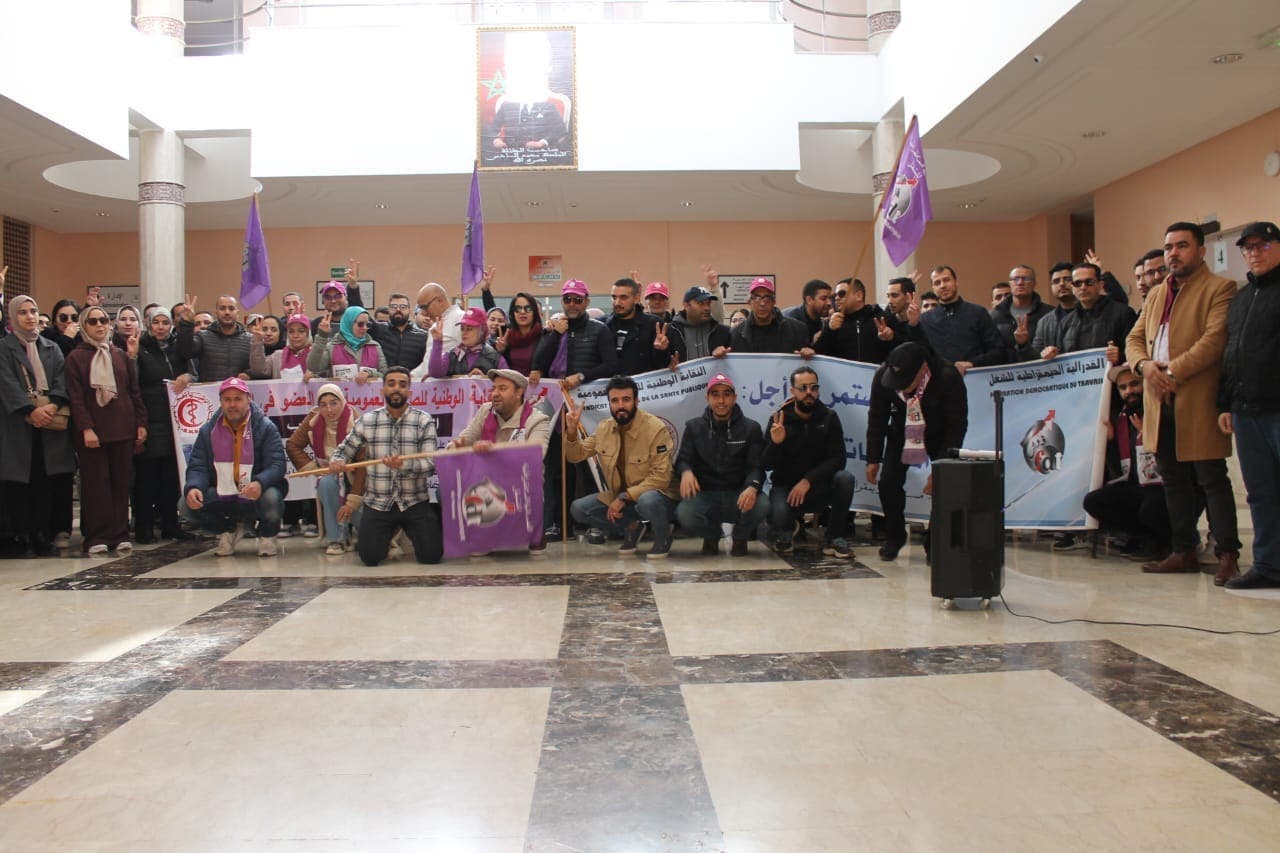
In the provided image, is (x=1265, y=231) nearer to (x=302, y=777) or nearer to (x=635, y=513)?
(x=635, y=513)

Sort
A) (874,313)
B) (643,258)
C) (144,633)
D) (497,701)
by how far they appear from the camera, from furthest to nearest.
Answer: (643,258), (874,313), (144,633), (497,701)

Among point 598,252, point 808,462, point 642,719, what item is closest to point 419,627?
point 642,719

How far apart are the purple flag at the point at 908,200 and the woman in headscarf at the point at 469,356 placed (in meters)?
2.83

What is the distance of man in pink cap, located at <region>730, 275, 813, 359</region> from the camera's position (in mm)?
6508

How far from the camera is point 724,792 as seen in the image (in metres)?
2.27

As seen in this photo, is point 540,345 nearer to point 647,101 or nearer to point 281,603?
point 281,603

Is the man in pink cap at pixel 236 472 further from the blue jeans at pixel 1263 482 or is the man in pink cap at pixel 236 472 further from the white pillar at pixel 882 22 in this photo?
the white pillar at pixel 882 22

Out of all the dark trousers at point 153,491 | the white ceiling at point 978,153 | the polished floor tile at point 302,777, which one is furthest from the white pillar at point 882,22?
the polished floor tile at point 302,777

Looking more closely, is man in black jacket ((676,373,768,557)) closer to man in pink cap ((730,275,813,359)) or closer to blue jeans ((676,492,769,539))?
blue jeans ((676,492,769,539))

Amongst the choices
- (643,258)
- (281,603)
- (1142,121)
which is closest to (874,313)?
(281,603)

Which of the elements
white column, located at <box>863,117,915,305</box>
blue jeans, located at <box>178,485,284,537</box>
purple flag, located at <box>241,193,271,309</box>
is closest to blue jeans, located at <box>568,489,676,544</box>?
blue jeans, located at <box>178,485,284,537</box>

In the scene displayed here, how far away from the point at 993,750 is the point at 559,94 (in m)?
11.1

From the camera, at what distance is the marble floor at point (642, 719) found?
210 cm

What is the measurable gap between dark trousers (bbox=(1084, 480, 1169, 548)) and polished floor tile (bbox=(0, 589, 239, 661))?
16.1 ft
